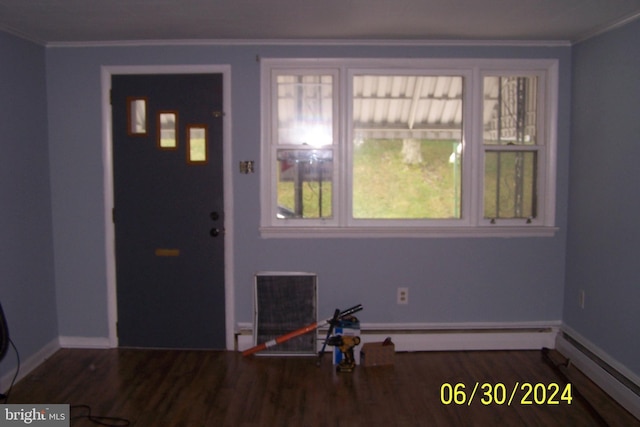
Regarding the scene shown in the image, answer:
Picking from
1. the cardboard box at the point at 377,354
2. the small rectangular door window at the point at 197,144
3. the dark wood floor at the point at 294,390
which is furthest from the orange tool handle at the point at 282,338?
the small rectangular door window at the point at 197,144

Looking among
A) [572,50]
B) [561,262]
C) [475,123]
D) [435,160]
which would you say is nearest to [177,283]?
[435,160]

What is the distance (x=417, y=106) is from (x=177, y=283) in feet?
7.35

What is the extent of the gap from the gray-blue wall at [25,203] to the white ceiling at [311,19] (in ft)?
0.93

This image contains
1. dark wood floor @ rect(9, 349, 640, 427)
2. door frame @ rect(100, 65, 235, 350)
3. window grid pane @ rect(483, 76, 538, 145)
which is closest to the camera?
dark wood floor @ rect(9, 349, 640, 427)

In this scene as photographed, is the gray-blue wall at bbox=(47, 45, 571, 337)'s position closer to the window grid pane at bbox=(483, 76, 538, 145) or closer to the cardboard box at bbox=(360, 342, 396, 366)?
the window grid pane at bbox=(483, 76, 538, 145)

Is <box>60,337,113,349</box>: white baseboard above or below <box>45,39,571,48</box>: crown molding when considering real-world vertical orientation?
below

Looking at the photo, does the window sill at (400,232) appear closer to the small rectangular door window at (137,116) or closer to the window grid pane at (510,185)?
the window grid pane at (510,185)

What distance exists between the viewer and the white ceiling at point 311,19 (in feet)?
9.85

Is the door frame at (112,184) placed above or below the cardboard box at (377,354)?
above

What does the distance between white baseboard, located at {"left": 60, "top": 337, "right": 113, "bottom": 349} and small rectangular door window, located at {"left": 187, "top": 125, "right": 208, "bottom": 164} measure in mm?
1537

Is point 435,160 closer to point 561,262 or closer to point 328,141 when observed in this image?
point 328,141

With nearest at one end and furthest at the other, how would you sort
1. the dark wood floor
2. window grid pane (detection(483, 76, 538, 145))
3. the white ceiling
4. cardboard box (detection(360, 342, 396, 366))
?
1. the white ceiling
2. the dark wood floor
3. cardboard box (detection(360, 342, 396, 366))
4. window grid pane (detection(483, 76, 538, 145))

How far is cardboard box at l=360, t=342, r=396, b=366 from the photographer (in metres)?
3.88
